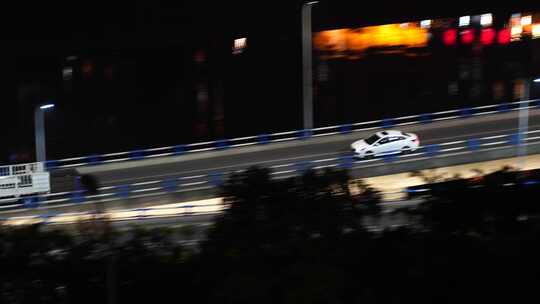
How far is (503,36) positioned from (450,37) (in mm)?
3086

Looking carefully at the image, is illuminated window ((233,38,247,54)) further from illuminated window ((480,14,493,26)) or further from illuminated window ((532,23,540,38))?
illuminated window ((532,23,540,38))

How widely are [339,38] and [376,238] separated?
31424 mm

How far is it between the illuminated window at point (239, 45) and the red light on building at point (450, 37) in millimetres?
10442

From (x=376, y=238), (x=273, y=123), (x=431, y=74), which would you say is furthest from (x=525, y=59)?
(x=376, y=238)

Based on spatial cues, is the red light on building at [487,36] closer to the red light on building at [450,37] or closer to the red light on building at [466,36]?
the red light on building at [466,36]

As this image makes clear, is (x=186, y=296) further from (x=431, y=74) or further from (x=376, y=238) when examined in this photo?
(x=431, y=74)

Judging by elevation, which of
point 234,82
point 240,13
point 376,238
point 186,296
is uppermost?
point 240,13

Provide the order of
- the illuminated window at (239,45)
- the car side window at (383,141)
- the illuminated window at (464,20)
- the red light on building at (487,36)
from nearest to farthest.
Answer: the car side window at (383,141) < the illuminated window at (239,45) < the illuminated window at (464,20) < the red light on building at (487,36)

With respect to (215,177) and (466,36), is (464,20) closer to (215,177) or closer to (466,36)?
(466,36)

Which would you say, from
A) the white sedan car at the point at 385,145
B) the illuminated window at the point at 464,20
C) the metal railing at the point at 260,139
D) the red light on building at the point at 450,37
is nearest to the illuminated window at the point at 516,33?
the illuminated window at the point at 464,20

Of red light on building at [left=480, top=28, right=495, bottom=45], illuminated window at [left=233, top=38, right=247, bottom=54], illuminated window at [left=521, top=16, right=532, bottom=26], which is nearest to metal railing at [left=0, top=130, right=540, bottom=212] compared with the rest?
illuminated window at [left=233, top=38, right=247, bottom=54]

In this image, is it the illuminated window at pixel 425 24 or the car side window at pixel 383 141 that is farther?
the illuminated window at pixel 425 24

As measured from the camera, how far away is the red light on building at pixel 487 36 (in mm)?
41697

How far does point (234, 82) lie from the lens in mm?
38031
